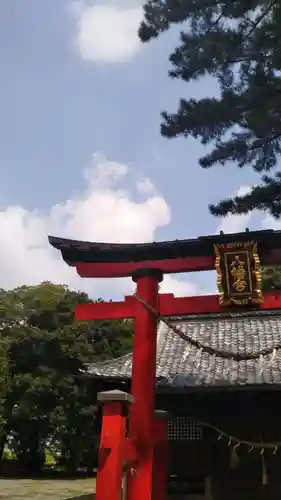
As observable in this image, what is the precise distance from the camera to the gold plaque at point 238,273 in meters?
7.71

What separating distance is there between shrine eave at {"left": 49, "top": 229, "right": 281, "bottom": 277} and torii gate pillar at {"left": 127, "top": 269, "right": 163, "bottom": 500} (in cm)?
23

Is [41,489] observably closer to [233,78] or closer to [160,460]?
[160,460]

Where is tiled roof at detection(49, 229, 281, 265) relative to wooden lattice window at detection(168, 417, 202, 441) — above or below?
above

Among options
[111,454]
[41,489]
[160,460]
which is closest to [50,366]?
[41,489]

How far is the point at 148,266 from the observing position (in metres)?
7.95

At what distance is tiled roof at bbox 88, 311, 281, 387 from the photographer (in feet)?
39.0

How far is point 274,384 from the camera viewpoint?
11.1m

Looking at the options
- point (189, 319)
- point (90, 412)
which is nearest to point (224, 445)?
point (189, 319)

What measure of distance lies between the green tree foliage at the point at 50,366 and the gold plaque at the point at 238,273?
1651 centimetres

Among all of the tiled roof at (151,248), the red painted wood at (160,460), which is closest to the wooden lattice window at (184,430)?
the red painted wood at (160,460)

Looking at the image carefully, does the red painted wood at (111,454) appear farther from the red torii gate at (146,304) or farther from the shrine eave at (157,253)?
the shrine eave at (157,253)

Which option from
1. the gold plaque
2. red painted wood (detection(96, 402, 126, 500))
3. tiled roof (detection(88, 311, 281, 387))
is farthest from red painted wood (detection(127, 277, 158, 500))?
tiled roof (detection(88, 311, 281, 387))

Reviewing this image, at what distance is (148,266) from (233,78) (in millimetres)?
3642

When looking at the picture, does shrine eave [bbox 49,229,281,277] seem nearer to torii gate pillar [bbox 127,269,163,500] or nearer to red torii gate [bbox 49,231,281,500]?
red torii gate [bbox 49,231,281,500]
